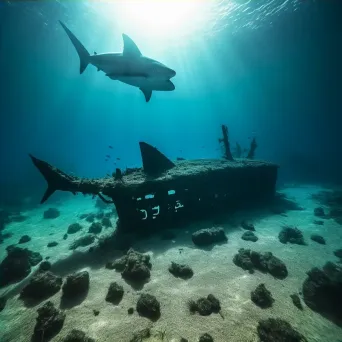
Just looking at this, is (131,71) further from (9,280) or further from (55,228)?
(55,228)

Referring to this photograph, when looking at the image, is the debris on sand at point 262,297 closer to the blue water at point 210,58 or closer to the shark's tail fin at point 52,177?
the shark's tail fin at point 52,177

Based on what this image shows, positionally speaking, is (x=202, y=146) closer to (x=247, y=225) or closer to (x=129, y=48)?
(x=247, y=225)

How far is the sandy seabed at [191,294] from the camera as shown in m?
4.95

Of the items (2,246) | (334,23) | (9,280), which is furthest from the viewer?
(334,23)

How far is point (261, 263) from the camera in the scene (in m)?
7.79

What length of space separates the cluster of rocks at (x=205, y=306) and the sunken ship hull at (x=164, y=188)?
209 inches

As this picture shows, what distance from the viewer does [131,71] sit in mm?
6094

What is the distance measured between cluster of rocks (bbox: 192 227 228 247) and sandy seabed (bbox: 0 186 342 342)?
347 mm

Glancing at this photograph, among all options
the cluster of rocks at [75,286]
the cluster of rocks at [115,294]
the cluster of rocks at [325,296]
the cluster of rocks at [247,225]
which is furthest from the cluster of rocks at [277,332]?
the cluster of rocks at [247,225]

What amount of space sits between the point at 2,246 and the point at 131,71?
669 inches

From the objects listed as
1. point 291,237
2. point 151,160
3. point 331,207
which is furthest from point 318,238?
point 151,160

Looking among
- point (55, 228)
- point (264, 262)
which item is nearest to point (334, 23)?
point (264, 262)

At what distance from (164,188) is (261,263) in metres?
5.54

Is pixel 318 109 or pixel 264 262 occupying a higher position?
pixel 318 109
